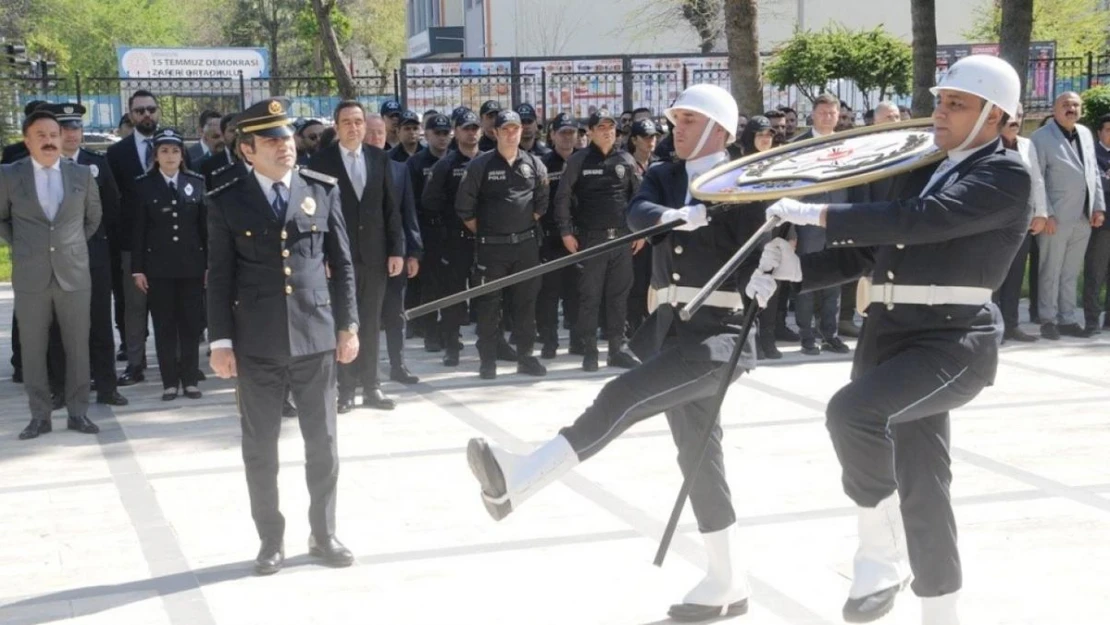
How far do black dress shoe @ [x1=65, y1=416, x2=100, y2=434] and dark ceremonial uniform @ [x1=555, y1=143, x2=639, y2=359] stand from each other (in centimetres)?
403

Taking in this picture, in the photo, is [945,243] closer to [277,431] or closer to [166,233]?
[277,431]

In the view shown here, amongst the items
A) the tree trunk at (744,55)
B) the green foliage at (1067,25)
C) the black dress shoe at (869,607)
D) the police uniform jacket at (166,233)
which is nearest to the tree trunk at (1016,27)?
the tree trunk at (744,55)

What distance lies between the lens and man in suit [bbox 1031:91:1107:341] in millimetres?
12391

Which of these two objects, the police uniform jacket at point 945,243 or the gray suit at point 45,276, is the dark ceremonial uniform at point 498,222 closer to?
the gray suit at point 45,276

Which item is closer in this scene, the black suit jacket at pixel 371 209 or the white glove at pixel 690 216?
the white glove at pixel 690 216

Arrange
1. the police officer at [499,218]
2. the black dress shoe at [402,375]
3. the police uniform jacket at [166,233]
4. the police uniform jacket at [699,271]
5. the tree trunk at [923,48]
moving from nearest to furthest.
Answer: the police uniform jacket at [699,271] → the police uniform jacket at [166,233] → the black dress shoe at [402,375] → the police officer at [499,218] → the tree trunk at [923,48]

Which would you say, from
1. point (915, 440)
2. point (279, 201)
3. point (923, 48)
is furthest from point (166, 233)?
point (923, 48)

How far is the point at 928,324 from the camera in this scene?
4820 millimetres

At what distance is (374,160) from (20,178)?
2367mm

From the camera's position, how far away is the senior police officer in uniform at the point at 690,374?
196 inches


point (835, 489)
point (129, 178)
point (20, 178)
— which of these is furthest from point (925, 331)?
point (129, 178)

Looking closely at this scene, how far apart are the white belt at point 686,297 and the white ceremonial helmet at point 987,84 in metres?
1.10

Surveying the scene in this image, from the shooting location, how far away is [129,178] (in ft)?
35.6

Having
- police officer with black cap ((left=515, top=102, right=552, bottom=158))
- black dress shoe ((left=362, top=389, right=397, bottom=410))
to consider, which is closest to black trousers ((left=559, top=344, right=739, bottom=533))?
black dress shoe ((left=362, top=389, right=397, bottom=410))
